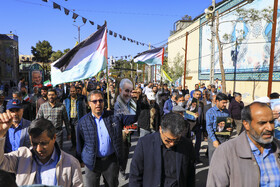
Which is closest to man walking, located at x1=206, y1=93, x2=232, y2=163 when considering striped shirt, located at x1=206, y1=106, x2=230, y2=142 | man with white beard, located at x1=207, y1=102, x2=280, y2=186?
striped shirt, located at x1=206, y1=106, x2=230, y2=142

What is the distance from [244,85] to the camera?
18.0 m

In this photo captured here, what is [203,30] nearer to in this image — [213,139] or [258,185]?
[213,139]

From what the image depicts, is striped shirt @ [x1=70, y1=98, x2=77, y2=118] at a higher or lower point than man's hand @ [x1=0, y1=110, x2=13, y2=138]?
lower

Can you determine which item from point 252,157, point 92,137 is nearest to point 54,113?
point 92,137

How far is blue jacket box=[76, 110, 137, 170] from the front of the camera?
10.9ft

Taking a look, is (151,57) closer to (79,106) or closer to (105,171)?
(79,106)

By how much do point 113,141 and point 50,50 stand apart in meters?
48.4

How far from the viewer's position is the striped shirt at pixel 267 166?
2160 mm

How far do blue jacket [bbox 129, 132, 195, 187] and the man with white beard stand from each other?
0.34m

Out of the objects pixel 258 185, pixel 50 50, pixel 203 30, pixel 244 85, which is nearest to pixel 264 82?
pixel 244 85

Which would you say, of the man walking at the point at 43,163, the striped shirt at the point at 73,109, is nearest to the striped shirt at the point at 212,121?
the man walking at the point at 43,163

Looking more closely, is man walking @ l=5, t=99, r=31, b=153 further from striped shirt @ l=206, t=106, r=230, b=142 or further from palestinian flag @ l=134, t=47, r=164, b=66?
palestinian flag @ l=134, t=47, r=164, b=66

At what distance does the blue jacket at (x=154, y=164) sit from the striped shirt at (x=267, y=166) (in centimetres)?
69

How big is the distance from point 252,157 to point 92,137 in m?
2.04
